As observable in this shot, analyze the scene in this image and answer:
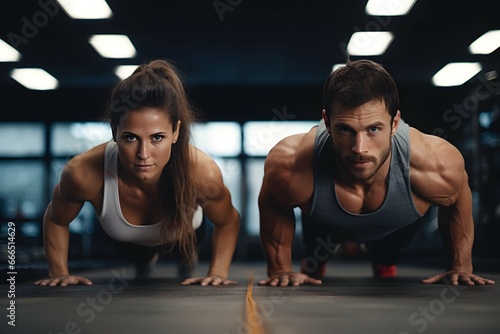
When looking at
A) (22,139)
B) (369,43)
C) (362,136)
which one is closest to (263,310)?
(362,136)

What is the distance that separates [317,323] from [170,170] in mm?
1307

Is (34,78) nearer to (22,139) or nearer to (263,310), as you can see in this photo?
(22,139)

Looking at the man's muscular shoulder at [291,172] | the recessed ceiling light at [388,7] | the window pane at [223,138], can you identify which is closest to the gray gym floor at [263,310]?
the man's muscular shoulder at [291,172]

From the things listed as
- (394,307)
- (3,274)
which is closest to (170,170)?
(3,274)

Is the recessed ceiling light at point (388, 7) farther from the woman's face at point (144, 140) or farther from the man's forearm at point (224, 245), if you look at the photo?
the woman's face at point (144, 140)

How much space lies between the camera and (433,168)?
2193mm

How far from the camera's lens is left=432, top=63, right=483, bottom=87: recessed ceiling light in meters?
6.97

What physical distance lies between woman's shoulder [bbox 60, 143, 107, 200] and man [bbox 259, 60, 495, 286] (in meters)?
0.67

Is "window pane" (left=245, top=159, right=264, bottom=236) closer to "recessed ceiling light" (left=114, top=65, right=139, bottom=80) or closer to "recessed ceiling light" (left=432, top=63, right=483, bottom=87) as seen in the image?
"recessed ceiling light" (left=114, top=65, right=139, bottom=80)

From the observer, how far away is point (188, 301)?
1629mm

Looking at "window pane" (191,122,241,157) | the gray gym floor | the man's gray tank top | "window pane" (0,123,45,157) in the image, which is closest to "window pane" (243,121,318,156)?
"window pane" (191,122,241,157)

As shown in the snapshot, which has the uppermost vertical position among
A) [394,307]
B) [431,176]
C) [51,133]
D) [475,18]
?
[475,18]

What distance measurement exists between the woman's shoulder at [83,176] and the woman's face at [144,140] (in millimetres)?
200

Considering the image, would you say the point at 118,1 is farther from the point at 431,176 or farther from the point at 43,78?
the point at 431,176
